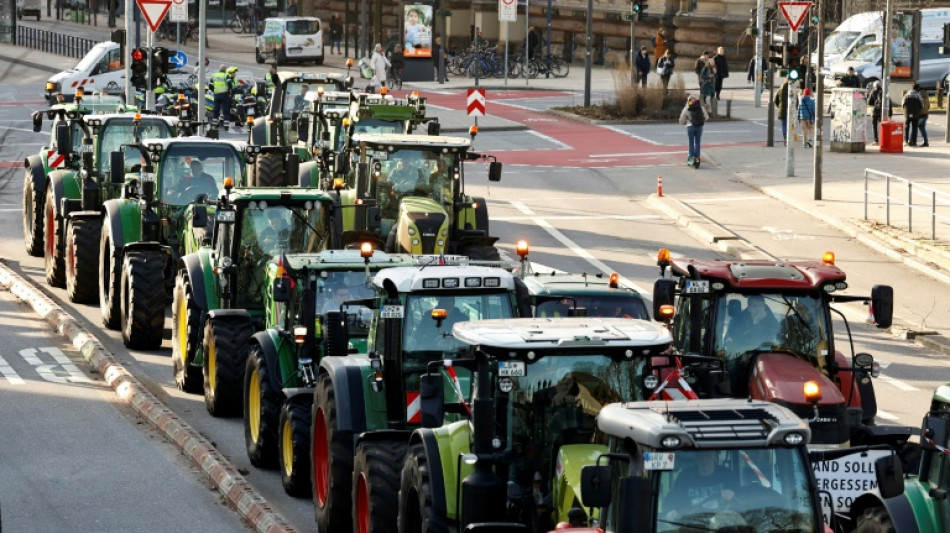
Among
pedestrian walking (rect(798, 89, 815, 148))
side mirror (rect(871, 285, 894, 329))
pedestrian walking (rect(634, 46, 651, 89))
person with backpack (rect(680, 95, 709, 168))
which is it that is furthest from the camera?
pedestrian walking (rect(634, 46, 651, 89))

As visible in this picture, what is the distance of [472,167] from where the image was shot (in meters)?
41.5

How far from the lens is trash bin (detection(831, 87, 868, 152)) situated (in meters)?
41.9

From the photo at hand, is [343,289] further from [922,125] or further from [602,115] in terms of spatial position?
[602,115]

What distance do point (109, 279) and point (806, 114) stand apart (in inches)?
947

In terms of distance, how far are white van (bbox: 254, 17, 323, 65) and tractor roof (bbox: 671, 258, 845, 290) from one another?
170 ft

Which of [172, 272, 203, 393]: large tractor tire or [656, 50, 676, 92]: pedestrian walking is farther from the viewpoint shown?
[656, 50, 676, 92]: pedestrian walking

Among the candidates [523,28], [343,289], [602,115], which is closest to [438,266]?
[343,289]

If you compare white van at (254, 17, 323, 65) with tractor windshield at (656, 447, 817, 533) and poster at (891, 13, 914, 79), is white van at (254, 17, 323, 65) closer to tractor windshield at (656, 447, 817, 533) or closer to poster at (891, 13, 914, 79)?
poster at (891, 13, 914, 79)

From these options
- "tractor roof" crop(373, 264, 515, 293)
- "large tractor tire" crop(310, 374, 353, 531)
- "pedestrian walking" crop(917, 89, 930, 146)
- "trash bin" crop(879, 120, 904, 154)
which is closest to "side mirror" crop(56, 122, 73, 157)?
"large tractor tire" crop(310, 374, 353, 531)

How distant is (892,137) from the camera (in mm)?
42594

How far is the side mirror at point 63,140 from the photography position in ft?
88.4

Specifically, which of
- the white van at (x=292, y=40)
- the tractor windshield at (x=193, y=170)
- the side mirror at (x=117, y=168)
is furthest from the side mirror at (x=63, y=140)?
the white van at (x=292, y=40)

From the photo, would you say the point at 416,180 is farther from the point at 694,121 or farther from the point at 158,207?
the point at 694,121

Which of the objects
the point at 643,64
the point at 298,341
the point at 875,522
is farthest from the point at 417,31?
the point at 875,522
